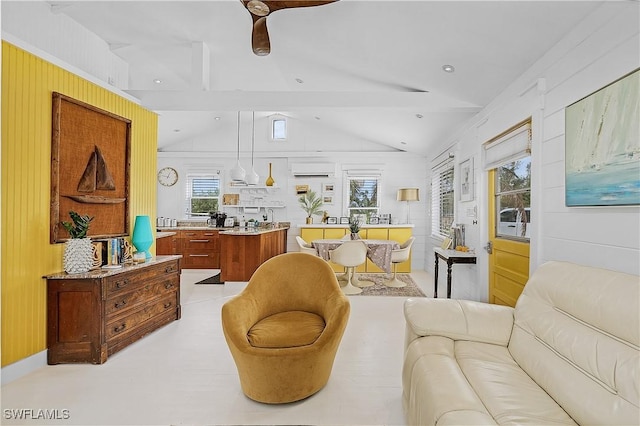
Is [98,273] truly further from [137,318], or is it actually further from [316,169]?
[316,169]

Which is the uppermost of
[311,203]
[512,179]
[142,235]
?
[512,179]

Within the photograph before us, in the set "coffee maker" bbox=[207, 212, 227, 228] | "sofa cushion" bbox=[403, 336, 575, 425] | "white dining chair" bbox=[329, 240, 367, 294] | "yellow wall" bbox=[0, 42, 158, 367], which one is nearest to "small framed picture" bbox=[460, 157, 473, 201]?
"white dining chair" bbox=[329, 240, 367, 294]

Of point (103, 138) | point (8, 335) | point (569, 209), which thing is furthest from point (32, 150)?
point (569, 209)

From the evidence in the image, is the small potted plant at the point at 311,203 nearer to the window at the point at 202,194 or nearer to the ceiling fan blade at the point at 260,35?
the window at the point at 202,194

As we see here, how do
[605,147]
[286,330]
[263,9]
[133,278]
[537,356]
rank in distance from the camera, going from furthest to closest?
[133,278] < [263,9] < [286,330] < [605,147] < [537,356]

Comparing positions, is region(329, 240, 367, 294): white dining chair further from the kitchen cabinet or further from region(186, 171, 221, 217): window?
region(186, 171, 221, 217): window

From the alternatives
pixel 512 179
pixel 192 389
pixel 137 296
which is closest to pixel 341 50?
pixel 512 179

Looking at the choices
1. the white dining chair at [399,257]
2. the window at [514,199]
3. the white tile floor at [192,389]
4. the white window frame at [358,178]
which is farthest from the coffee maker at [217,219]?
the window at [514,199]

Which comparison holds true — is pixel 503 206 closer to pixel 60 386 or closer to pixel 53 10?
pixel 60 386

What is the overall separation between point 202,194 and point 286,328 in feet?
21.1

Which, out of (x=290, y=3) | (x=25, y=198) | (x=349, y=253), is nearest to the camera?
(x=290, y=3)

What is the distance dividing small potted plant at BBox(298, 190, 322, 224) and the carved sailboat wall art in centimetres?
470

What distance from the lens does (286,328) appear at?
230 cm

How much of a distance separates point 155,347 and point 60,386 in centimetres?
77
